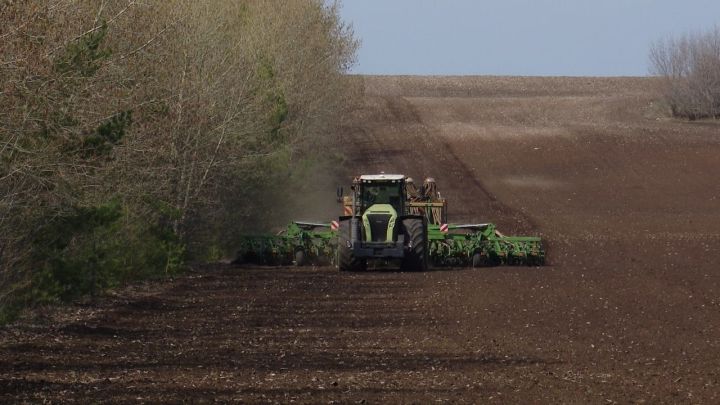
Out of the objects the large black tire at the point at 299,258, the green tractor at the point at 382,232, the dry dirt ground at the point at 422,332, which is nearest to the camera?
the dry dirt ground at the point at 422,332

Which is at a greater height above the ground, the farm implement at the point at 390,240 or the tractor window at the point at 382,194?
the tractor window at the point at 382,194

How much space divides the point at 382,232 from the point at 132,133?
10.0 metres

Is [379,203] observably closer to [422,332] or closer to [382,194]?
[382,194]

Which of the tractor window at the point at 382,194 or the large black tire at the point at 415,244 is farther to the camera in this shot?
the tractor window at the point at 382,194

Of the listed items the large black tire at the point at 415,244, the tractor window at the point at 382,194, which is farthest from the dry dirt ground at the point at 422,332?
the tractor window at the point at 382,194

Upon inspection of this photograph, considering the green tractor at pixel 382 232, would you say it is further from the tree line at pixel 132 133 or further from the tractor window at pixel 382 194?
the tree line at pixel 132 133

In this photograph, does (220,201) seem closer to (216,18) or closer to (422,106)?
(216,18)

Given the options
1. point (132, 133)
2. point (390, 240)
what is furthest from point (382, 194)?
point (132, 133)

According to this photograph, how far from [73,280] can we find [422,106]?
63.5 meters

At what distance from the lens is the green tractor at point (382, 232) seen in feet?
93.2

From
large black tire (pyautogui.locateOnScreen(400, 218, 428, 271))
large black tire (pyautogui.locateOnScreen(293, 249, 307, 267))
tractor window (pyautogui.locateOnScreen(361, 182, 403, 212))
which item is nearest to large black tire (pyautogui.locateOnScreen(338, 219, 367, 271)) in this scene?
tractor window (pyautogui.locateOnScreen(361, 182, 403, 212))

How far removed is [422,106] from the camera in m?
82.3

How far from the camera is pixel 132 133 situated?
1966cm

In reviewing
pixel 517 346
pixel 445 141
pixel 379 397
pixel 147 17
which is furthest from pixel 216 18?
pixel 445 141
